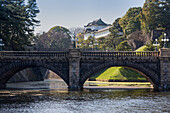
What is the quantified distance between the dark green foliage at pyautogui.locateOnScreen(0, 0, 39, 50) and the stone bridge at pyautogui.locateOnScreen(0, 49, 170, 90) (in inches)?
553

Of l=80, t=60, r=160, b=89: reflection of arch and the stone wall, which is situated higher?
l=80, t=60, r=160, b=89: reflection of arch

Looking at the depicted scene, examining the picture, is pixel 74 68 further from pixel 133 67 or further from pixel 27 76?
pixel 27 76

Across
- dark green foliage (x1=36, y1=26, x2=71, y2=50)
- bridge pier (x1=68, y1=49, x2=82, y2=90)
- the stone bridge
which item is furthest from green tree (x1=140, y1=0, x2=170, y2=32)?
dark green foliage (x1=36, y1=26, x2=71, y2=50)

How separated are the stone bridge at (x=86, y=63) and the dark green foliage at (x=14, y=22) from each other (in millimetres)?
14048

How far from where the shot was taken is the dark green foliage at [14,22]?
72812 mm

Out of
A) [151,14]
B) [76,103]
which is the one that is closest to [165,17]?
[151,14]

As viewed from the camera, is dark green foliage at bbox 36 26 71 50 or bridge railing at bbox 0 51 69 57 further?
dark green foliage at bbox 36 26 71 50

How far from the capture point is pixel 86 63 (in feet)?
194

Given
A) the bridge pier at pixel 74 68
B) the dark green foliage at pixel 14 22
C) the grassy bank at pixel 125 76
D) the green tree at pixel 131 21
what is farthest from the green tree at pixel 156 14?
the bridge pier at pixel 74 68

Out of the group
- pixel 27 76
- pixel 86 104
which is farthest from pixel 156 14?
pixel 86 104

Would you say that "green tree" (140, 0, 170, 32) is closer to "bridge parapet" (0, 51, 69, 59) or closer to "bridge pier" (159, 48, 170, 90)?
"bridge pier" (159, 48, 170, 90)

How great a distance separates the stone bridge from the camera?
57.9 metres

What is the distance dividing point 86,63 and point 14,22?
25839mm

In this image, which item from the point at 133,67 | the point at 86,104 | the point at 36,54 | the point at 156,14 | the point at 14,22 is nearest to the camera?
the point at 86,104
